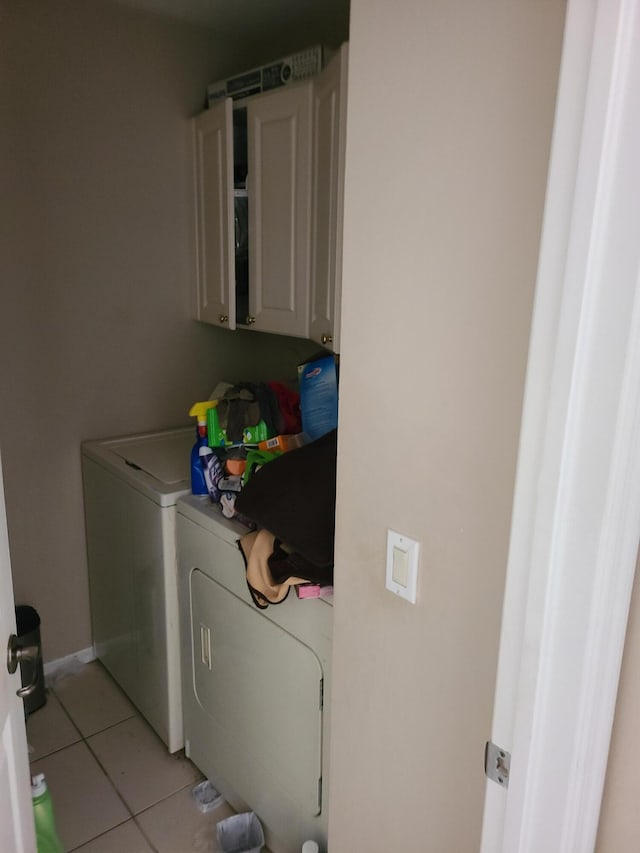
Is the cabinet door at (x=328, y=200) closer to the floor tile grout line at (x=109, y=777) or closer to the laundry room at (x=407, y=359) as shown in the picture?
the laundry room at (x=407, y=359)

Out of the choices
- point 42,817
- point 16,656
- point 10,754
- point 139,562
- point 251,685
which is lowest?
point 42,817

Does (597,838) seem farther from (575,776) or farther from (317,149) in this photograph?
(317,149)

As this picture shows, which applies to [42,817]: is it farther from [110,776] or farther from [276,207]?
[276,207]

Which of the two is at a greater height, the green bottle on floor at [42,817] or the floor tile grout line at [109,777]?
the green bottle on floor at [42,817]

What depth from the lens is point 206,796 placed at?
1936 millimetres

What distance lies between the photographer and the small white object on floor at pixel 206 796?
74.9 inches

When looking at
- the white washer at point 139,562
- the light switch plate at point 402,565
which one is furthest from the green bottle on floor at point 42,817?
the light switch plate at point 402,565

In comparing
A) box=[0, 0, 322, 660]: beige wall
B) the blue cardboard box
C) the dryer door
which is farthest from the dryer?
box=[0, 0, 322, 660]: beige wall

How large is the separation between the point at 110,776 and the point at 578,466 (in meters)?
1.96

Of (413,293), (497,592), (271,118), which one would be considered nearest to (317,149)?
(271,118)

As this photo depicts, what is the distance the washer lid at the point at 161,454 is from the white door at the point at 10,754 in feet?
3.01

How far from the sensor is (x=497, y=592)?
85cm

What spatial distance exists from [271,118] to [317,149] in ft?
0.77

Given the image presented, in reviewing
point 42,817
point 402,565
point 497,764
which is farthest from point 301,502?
point 42,817
